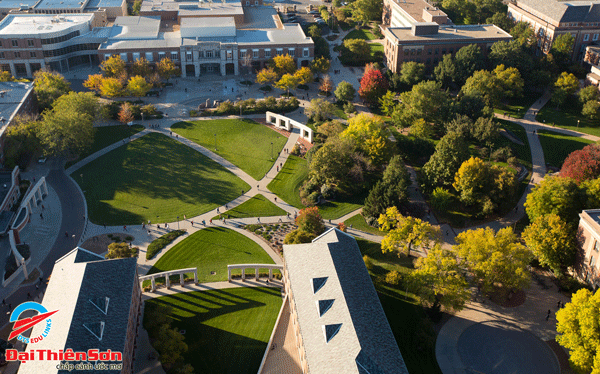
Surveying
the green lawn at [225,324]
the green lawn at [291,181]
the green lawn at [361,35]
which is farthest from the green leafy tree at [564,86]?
the green lawn at [225,324]

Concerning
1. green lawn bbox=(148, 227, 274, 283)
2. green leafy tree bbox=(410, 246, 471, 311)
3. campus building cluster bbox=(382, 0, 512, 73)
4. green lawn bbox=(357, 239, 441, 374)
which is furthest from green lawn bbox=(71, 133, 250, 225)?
campus building cluster bbox=(382, 0, 512, 73)

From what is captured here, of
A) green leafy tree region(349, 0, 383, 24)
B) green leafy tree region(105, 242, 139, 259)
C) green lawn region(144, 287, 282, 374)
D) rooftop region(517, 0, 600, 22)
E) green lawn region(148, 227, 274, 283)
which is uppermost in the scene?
rooftop region(517, 0, 600, 22)

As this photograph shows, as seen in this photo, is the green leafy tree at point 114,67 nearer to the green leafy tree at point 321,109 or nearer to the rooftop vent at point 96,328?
the green leafy tree at point 321,109

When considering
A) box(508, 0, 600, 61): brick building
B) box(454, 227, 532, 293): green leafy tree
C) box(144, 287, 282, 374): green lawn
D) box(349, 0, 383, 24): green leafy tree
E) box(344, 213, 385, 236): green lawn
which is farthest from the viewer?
box(349, 0, 383, 24): green leafy tree

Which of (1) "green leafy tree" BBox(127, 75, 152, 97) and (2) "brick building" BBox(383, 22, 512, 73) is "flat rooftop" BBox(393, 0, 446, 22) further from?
(1) "green leafy tree" BBox(127, 75, 152, 97)

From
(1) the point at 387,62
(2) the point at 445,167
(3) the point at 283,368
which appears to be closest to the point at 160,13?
(1) the point at 387,62

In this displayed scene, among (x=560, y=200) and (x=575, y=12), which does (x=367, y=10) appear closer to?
(x=575, y=12)
